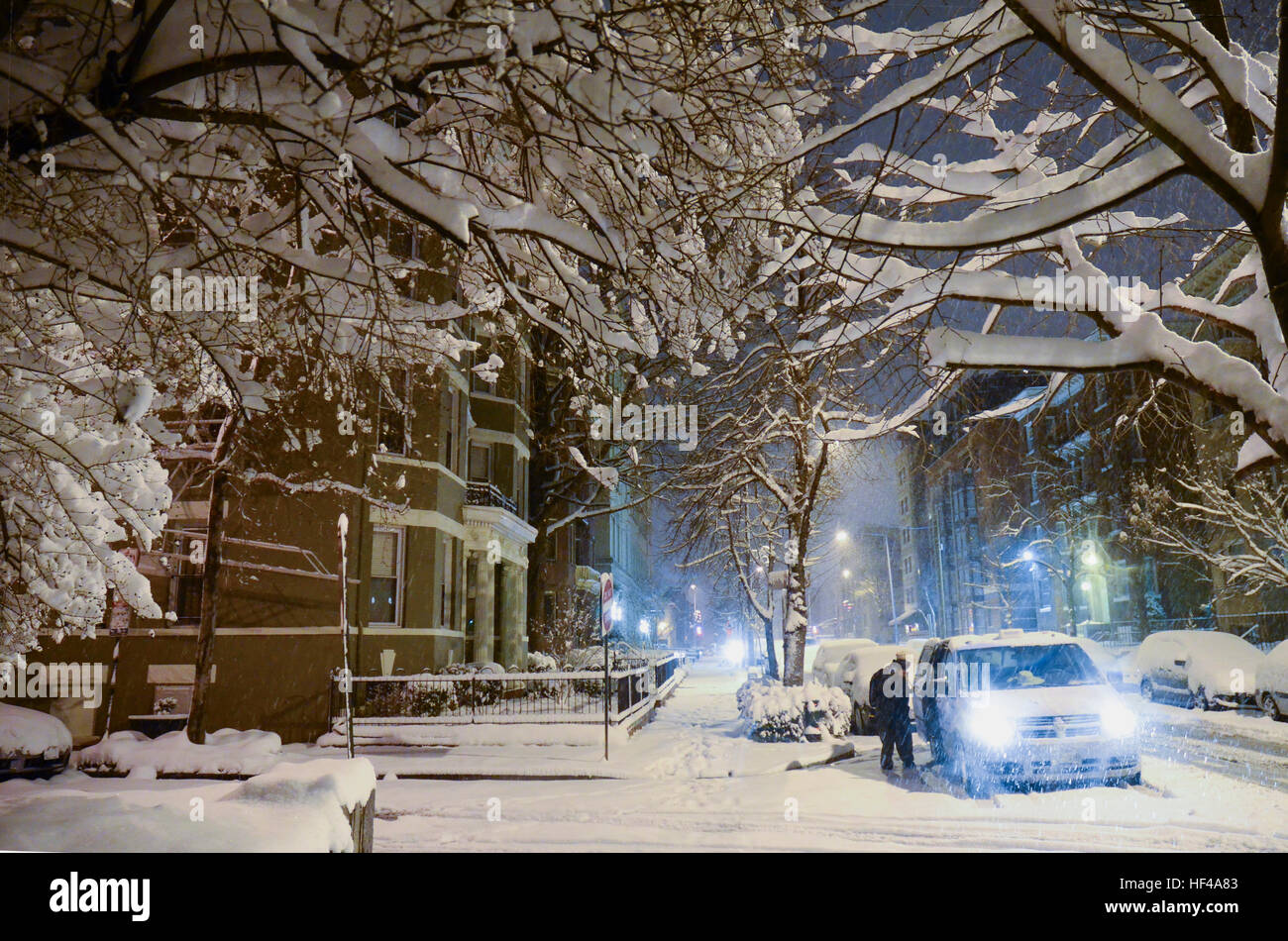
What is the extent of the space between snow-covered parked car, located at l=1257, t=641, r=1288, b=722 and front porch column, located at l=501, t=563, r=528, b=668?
64.1ft

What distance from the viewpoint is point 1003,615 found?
63.5m

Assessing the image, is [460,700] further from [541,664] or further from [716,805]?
[716,805]

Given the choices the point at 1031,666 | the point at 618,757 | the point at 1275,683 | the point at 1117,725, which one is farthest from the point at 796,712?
the point at 1275,683

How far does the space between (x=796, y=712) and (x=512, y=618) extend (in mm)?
13543

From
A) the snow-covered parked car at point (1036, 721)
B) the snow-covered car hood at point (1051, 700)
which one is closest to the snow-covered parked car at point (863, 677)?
the snow-covered parked car at point (1036, 721)

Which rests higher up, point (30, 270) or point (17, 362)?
point (30, 270)

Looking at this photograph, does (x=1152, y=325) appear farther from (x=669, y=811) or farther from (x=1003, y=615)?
(x=1003, y=615)

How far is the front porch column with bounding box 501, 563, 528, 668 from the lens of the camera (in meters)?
27.0

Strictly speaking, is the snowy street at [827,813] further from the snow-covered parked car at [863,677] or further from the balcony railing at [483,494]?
the balcony railing at [483,494]

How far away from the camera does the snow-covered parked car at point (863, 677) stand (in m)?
17.9

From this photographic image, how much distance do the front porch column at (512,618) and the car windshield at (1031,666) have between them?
17161 millimetres

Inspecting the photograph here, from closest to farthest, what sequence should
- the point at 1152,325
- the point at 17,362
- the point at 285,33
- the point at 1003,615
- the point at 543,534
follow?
1. the point at 285,33
2. the point at 17,362
3. the point at 1152,325
4. the point at 543,534
5. the point at 1003,615

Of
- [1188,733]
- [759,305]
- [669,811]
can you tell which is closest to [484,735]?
[669,811]
